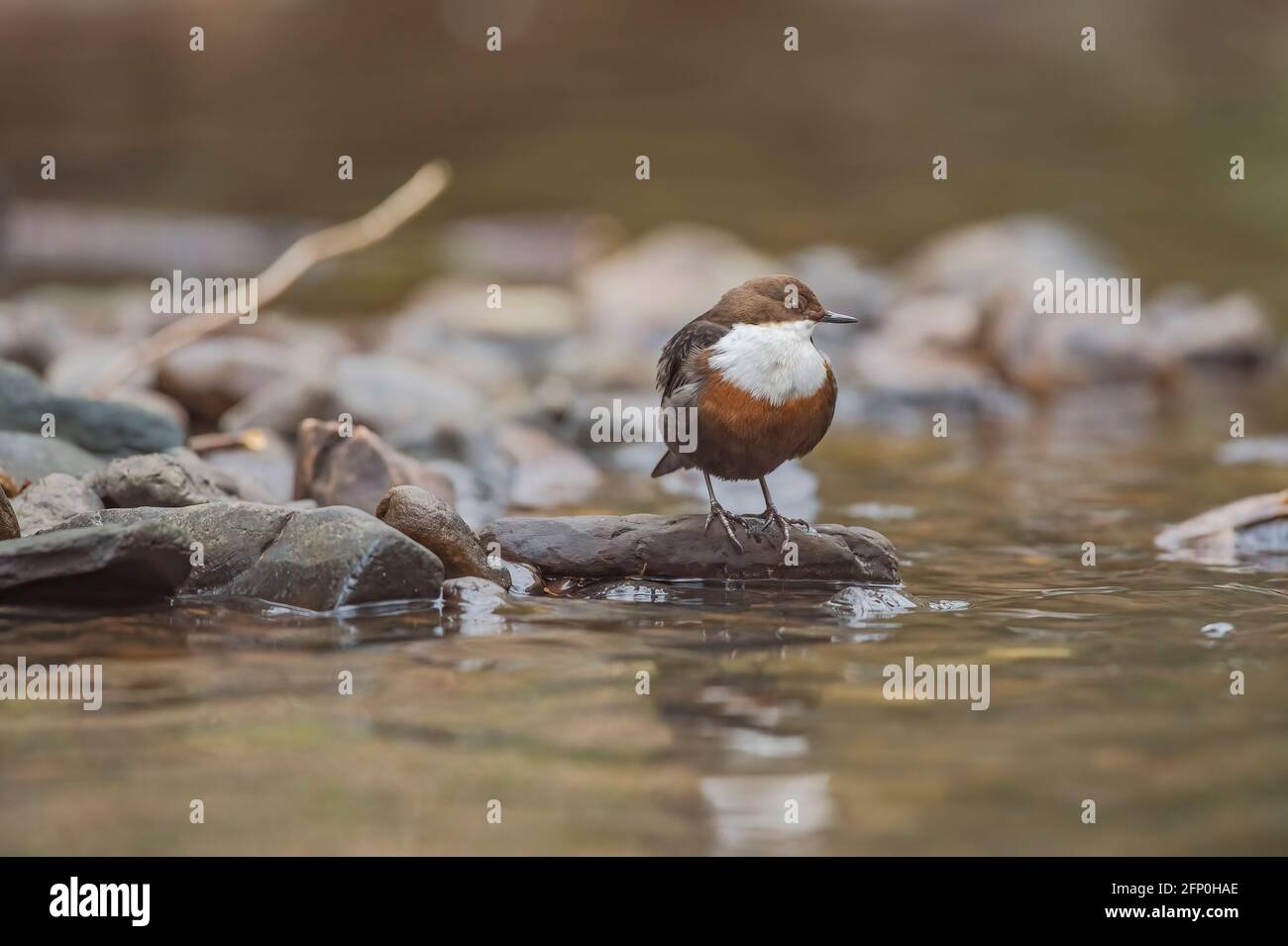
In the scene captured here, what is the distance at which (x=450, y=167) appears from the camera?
74.7 feet

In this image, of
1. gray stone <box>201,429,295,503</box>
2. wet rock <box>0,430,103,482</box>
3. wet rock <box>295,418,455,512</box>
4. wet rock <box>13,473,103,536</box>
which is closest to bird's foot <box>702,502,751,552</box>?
wet rock <box>295,418,455,512</box>

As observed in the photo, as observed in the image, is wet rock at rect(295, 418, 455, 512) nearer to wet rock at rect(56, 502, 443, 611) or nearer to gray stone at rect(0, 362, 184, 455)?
gray stone at rect(0, 362, 184, 455)

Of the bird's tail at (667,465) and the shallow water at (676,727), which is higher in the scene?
the bird's tail at (667,465)

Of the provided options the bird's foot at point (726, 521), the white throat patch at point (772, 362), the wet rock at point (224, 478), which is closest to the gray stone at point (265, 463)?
the wet rock at point (224, 478)

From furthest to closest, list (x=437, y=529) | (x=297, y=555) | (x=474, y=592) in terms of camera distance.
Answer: (x=437, y=529)
(x=474, y=592)
(x=297, y=555)

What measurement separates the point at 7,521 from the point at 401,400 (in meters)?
4.38

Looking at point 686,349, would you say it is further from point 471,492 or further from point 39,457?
point 39,457

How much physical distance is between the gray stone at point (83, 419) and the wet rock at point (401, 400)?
2.16 metres

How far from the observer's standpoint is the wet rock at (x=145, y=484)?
5840mm

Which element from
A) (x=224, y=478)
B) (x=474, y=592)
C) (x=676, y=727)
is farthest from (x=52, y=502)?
(x=676, y=727)

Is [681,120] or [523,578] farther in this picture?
[681,120]

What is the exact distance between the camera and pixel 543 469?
9.21 metres

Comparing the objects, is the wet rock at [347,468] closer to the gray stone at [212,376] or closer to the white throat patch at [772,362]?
the white throat patch at [772,362]
